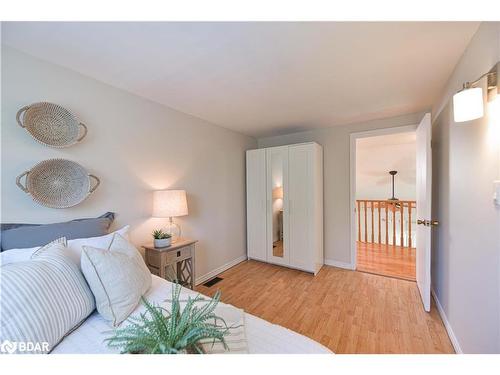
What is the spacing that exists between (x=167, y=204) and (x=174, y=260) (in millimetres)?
556

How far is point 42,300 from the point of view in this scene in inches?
32.4

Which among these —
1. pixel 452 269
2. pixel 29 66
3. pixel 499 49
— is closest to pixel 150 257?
pixel 29 66

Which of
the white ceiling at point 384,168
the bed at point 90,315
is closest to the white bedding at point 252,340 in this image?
the bed at point 90,315

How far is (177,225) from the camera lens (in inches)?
90.5

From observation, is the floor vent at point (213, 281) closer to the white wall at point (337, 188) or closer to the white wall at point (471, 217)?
the white wall at point (337, 188)

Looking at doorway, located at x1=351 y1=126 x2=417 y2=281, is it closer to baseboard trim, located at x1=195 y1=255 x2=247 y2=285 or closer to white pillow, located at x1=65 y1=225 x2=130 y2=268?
baseboard trim, located at x1=195 y1=255 x2=247 y2=285

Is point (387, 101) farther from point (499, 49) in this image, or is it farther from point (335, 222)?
point (335, 222)

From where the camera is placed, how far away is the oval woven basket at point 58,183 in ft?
4.42

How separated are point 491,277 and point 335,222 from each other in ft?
6.64

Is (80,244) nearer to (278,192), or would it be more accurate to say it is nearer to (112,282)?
(112,282)

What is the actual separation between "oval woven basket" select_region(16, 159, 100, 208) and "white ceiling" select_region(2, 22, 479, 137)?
78 centimetres

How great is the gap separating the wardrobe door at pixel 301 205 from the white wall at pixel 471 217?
1.34 meters

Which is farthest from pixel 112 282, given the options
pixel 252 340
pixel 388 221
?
pixel 388 221
